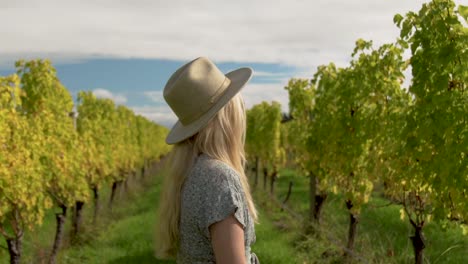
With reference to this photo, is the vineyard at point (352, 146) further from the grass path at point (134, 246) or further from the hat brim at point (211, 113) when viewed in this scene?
the hat brim at point (211, 113)

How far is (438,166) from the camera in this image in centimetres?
518

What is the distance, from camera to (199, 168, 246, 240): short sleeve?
2.20 metres

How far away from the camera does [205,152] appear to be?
2.37 m

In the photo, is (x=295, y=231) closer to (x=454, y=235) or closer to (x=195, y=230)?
(x=454, y=235)

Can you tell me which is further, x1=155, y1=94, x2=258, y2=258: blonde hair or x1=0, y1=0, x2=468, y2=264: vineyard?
x1=0, y1=0, x2=468, y2=264: vineyard

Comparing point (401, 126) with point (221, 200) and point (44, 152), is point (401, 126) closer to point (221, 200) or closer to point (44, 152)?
point (221, 200)

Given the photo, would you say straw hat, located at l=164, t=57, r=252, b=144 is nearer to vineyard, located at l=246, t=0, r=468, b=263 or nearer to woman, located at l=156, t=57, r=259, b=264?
woman, located at l=156, t=57, r=259, b=264

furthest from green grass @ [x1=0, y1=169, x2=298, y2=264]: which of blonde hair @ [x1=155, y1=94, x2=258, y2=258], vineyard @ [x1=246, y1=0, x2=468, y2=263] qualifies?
blonde hair @ [x1=155, y1=94, x2=258, y2=258]

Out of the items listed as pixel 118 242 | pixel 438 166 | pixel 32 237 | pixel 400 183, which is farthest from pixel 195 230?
pixel 32 237

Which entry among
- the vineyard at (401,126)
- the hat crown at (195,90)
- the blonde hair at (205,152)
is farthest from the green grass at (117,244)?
the hat crown at (195,90)

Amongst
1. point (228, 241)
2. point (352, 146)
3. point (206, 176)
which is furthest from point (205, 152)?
point (352, 146)

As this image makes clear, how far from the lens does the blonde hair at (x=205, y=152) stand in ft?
7.79

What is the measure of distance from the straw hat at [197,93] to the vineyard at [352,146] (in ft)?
9.64

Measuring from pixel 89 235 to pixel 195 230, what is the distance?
11329mm
